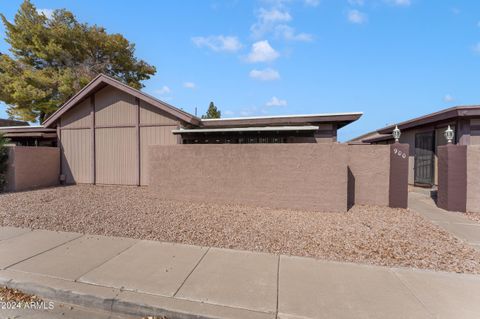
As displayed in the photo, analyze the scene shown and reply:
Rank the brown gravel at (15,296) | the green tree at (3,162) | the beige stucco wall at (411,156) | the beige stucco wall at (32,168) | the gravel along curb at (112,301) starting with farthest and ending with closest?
the beige stucco wall at (411,156) < the beige stucco wall at (32,168) < the green tree at (3,162) < the brown gravel at (15,296) < the gravel along curb at (112,301)

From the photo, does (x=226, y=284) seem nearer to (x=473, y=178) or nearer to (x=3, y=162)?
(x=473, y=178)

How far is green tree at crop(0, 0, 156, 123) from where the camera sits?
16391 mm

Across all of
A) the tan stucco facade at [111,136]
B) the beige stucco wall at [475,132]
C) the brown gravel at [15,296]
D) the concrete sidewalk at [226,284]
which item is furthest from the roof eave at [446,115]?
the brown gravel at [15,296]

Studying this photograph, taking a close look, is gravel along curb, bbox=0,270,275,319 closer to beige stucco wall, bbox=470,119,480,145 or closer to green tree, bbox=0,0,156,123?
beige stucco wall, bbox=470,119,480,145

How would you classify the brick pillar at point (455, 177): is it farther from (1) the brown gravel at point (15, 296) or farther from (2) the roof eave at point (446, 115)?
(1) the brown gravel at point (15, 296)

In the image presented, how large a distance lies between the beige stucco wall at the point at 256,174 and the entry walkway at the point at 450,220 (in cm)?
226

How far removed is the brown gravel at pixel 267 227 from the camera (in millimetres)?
4211

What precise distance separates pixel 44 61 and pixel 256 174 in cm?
1959

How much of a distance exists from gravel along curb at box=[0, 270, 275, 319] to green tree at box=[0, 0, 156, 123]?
1686 centimetres

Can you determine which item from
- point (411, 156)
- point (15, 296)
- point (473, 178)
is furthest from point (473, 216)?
Answer: point (15, 296)

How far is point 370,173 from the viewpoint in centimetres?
760

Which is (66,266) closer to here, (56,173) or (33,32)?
(56,173)

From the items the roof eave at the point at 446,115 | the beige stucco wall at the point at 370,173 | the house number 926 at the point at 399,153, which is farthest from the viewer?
the roof eave at the point at 446,115

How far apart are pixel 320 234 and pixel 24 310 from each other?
470 cm
